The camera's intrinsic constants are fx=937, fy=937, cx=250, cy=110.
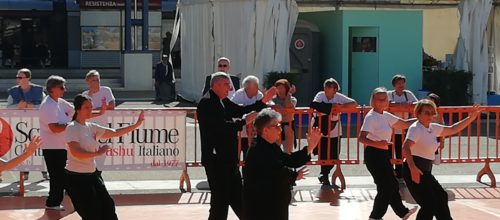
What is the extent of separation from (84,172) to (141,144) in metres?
4.05

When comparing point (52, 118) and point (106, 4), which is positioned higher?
point (106, 4)

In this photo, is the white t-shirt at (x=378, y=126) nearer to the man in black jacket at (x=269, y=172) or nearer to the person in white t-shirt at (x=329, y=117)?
the person in white t-shirt at (x=329, y=117)

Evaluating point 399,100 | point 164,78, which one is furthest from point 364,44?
point 399,100

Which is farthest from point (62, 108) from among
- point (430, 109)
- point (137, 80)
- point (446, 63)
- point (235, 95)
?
point (137, 80)

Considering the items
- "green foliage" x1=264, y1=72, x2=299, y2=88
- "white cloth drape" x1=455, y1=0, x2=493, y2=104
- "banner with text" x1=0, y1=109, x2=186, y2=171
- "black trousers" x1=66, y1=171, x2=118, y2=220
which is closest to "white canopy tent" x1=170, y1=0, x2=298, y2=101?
"green foliage" x1=264, y1=72, x2=299, y2=88

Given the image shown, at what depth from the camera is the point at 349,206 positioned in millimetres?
11586

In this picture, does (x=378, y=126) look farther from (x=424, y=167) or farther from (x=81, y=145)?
(x=81, y=145)

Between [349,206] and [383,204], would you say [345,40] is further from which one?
[383,204]

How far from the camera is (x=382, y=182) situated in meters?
9.99

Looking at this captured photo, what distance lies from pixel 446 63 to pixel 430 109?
1561 cm

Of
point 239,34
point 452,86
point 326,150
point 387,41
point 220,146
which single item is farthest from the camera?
point 387,41

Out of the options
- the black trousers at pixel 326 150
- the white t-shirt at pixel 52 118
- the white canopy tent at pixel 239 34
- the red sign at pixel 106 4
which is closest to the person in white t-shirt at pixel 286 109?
the black trousers at pixel 326 150

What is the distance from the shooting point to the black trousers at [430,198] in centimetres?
893

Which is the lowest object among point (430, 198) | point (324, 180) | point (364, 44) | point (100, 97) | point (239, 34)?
point (324, 180)
